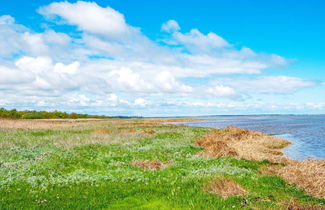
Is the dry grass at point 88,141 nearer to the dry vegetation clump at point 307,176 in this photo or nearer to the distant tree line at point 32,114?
the dry vegetation clump at point 307,176

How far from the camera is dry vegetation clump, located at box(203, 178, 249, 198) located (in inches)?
537

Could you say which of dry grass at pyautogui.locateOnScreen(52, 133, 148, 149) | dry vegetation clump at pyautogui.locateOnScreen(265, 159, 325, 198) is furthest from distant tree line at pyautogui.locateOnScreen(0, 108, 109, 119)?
dry vegetation clump at pyautogui.locateOnScreen(265, 159, 325, 198)

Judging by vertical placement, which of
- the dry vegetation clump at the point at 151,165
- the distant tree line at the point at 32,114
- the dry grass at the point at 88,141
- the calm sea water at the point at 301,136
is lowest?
the calm sea water at the point at 301,136

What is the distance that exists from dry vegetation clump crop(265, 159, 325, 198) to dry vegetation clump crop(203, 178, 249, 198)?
11.7 ft

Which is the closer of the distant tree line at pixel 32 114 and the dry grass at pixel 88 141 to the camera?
the dry grass at pixel 88 141

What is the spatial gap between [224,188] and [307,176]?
587 cm

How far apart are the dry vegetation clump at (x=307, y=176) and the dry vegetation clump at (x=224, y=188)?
11.7 ft

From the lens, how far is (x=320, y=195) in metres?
14.2

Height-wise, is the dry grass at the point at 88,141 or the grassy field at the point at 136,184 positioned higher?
the dry grass at the point at 88,141

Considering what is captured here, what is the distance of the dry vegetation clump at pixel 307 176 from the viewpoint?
585 inches

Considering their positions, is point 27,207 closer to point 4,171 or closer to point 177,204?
point 177,204

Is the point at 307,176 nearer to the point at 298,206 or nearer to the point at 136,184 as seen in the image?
the point at 298,206

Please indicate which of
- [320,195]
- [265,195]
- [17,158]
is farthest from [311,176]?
[17,158]

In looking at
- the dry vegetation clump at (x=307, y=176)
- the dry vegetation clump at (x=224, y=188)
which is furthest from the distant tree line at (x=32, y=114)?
the dry vegetation clump at (x=224, y=188)
